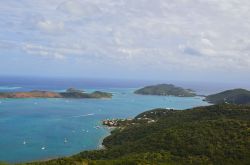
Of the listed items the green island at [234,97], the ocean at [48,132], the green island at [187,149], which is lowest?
the ocean at [48,132]

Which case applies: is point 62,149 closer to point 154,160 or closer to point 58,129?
point 58,129

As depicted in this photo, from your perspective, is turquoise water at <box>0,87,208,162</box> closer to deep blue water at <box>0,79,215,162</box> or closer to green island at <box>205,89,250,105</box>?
Result: deep blue water at <box>0,79,215,162</box>

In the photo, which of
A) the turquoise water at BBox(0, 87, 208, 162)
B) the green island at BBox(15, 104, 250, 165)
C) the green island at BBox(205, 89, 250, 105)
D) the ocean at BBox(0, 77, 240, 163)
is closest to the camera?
the green island at BBox(15, 104, 250, 165)

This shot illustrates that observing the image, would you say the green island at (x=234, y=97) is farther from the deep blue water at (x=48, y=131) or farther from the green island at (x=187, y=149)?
the green island at (x=187, y=149)

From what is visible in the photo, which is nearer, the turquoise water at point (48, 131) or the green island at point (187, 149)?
the green island at point (187, 149)

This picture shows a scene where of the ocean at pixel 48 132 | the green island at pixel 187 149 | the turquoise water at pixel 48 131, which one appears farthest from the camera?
the turquoise water at pixel 48 131

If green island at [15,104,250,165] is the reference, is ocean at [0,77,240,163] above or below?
below

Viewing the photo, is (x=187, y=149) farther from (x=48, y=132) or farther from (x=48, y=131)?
(x=48, y=131)

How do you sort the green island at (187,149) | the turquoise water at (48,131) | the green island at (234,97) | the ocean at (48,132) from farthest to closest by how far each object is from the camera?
the green island at (234,97), the turquoise water at (48,131), the ocean at (48,132), the green island at (187,149)

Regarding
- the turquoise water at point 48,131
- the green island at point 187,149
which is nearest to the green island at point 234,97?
the turquoise water at point 48,131

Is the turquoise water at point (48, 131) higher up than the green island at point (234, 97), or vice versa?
the green island at point (234, 97)

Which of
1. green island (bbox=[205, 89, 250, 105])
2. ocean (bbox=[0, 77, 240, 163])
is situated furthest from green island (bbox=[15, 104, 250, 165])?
green island (bbox=[205, 89, 250, 105])
